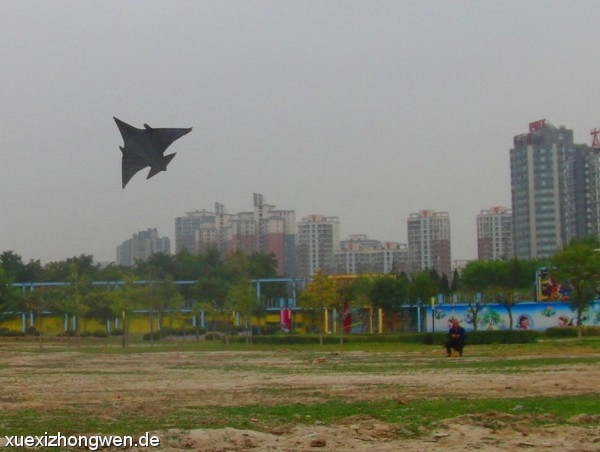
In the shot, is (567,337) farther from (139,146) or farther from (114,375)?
(139,146)

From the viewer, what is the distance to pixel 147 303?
70875mm

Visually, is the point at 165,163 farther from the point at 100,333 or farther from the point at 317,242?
the point at 317,242

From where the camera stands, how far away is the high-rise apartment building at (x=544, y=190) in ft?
446

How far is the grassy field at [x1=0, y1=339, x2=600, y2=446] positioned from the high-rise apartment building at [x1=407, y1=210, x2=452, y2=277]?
139m

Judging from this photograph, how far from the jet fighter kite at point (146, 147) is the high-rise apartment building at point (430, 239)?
153784 mm

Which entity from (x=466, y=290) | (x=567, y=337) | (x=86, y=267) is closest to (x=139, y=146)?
(x=567, y=337)

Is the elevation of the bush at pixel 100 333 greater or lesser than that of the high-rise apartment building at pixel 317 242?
lesser

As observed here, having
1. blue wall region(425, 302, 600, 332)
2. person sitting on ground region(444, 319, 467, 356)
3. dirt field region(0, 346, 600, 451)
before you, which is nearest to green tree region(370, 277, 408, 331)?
blue wall region(425, 302, 600, 332)

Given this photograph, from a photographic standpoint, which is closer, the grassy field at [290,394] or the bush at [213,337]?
the grassy field at [290,394]

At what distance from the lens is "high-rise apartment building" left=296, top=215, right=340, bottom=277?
172750 mm

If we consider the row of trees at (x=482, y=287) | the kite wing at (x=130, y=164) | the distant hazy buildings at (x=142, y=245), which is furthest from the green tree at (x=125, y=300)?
the distant hazy buildings at (x=142, y=245)

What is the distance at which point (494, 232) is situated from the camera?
172 metres

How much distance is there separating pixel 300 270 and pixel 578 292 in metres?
117

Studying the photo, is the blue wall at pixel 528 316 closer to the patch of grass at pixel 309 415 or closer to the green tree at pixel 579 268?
the green tree at pixel 579 268
